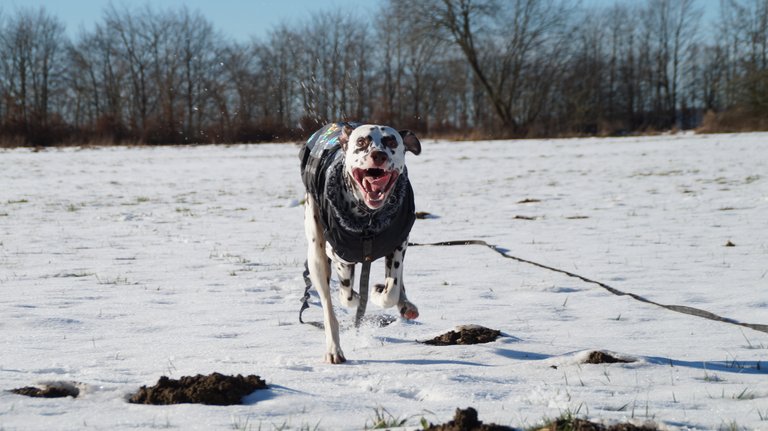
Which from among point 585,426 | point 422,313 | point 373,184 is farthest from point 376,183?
point 585,426

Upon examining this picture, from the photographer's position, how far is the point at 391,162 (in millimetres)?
3943

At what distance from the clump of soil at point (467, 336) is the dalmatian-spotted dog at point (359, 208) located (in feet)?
0.86

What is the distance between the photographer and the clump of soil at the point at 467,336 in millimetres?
4320

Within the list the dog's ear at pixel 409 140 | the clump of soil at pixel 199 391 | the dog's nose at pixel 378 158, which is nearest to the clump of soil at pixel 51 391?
the clump of soil at pixel 199 391

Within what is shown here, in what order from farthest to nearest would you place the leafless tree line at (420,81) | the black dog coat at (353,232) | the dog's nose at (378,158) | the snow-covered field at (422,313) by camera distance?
1. the leafless tree line at (420,81)
2. the black dog coat at (353,232)
3. the dog's nose at (378,158)
4. the snow-covered field at (422,313)

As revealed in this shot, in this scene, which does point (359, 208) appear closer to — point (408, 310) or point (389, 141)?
point (389, 141)

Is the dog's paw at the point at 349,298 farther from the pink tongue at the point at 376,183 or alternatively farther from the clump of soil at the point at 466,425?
the clump of soil at the point at 466,425

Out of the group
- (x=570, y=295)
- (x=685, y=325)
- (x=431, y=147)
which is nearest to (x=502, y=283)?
(x=570, y=295)

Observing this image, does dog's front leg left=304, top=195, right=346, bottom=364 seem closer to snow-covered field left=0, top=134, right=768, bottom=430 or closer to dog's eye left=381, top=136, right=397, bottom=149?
snow-covered field left=0, top=134, right=768, bottom=430

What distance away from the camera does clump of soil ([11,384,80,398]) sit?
9.97 feet

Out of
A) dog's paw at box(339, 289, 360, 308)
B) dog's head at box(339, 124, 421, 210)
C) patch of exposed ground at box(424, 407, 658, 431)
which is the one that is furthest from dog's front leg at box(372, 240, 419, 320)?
patch of exposed ground at box(424, 407, 658, 431)

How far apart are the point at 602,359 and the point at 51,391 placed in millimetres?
2643

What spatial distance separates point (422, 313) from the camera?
521 cm

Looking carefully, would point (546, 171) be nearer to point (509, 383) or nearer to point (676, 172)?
point (676, 172)
